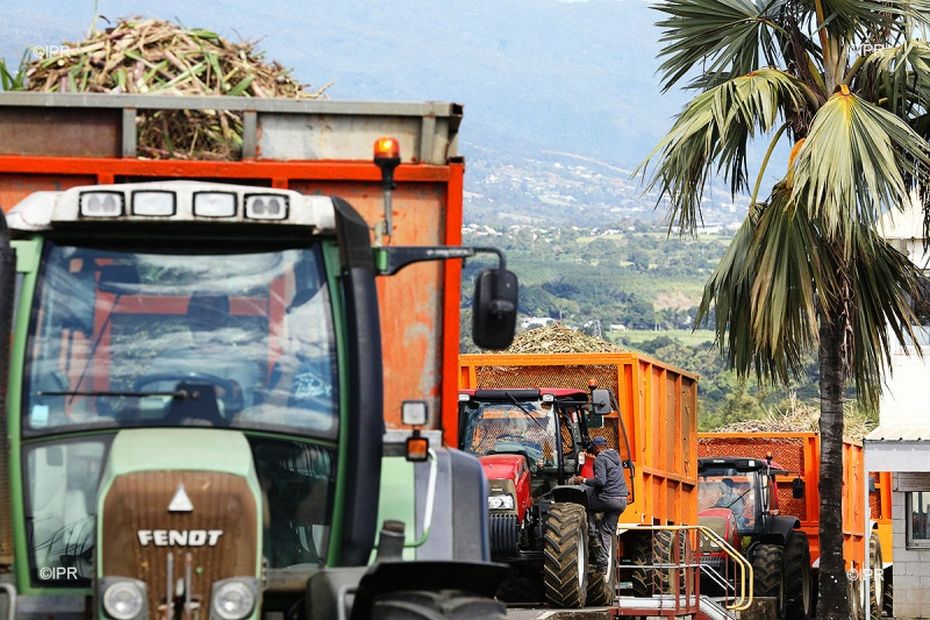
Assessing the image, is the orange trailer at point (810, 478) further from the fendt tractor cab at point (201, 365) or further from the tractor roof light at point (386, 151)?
the fendt tractor cab at point (201, 365)

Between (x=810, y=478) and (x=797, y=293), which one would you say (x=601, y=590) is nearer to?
(x=797, y=293)

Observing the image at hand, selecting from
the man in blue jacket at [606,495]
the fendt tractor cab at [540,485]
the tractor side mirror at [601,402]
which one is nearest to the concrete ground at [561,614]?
the fendt tractor cab at [540,485]

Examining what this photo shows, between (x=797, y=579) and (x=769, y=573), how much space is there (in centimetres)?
73

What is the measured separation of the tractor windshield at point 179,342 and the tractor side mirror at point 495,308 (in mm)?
627

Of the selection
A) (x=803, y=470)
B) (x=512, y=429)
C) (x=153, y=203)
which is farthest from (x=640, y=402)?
(x=153, y=203)

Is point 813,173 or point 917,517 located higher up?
point 813,173

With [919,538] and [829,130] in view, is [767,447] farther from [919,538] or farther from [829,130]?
[829,130]

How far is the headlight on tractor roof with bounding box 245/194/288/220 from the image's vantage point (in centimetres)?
→ 703

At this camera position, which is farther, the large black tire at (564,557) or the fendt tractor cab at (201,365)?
the large black tire at (564,557)

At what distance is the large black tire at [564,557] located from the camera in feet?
49.4

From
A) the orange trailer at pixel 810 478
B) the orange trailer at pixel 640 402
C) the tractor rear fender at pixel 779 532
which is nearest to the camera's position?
the orange trailer at pixel 640 402

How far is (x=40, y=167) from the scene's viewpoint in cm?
866

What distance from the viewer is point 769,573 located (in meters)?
23.2

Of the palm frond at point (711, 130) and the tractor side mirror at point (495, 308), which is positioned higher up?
the palm frond at point (711, 130)
